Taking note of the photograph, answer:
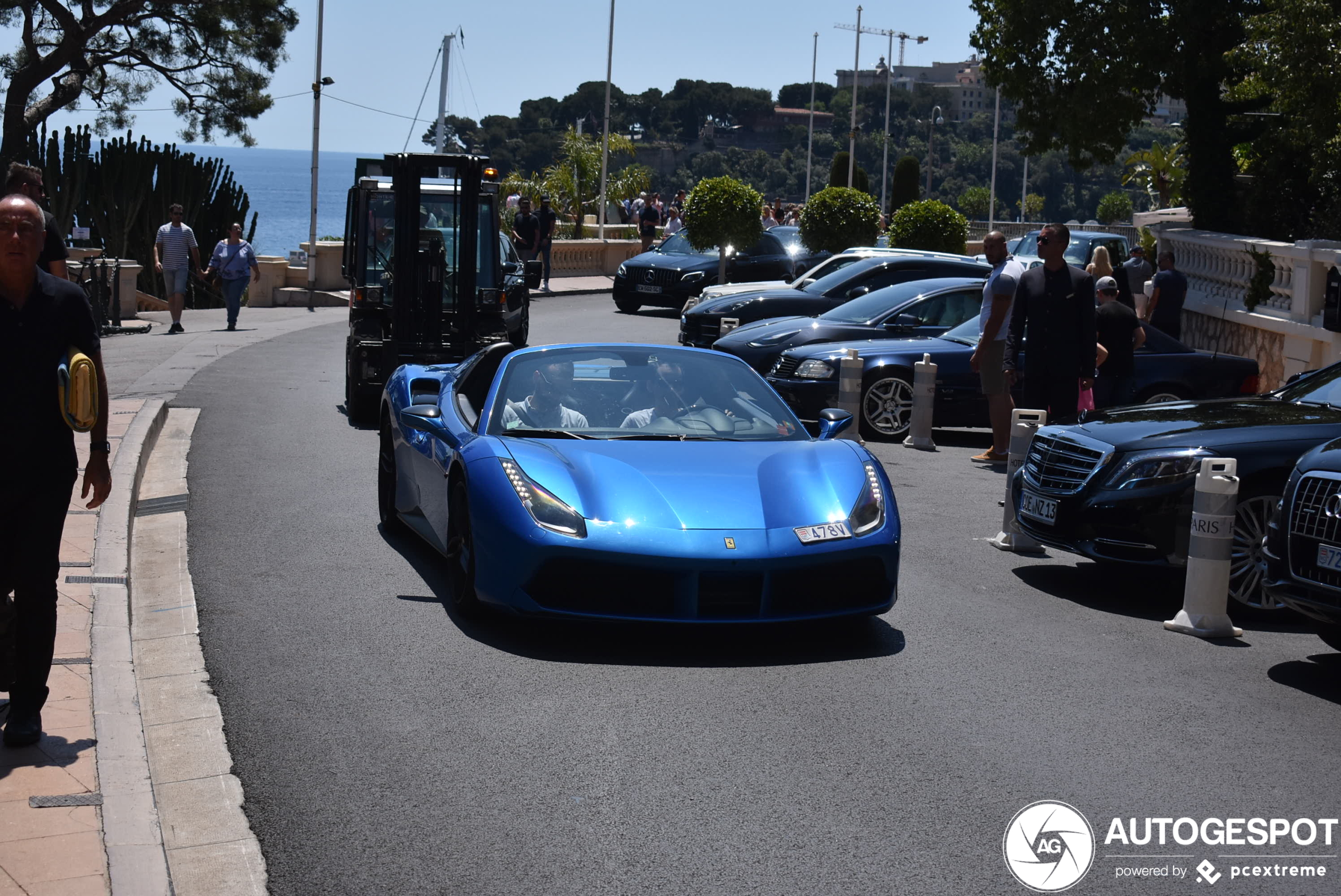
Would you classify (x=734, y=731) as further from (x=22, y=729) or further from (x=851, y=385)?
(x=851, y=385)

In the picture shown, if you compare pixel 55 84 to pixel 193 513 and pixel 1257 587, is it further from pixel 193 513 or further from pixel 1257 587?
pixel 1257 587

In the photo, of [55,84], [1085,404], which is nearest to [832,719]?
[1085,404]

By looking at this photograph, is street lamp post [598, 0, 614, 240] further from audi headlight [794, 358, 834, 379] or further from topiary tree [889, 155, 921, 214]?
audi headlight [794, 358, 834, 379]

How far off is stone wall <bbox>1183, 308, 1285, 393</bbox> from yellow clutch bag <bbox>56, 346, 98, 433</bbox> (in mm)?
13725

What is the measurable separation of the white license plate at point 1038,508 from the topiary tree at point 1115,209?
4423 inches

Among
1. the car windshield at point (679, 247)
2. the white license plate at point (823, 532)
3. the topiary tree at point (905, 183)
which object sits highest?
the topiary tree at point (905, 183)

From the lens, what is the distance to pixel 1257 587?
8180mm

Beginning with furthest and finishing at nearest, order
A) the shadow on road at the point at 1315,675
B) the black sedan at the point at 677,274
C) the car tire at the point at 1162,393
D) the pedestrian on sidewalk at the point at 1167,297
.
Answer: the black sedan at the point at 677,274
the pedestrian on sidewalk at the point at 1167,297
the car tire at the point at 1162,393
the shadow on road at the point at 1315,675

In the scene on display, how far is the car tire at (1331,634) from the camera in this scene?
726cm

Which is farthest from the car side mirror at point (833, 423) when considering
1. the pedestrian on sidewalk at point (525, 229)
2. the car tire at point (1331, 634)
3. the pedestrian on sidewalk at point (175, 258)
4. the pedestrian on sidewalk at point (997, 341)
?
the pedestrian on sidewalk at point (525, 229)

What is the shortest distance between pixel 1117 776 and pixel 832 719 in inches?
43.3

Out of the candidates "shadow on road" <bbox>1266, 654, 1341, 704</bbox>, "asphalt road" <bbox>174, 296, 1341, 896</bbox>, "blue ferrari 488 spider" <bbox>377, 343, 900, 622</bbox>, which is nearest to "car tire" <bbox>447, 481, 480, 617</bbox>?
"blue ferrari 488 spider" <bbox>377, 343, 900, 622</bbox>

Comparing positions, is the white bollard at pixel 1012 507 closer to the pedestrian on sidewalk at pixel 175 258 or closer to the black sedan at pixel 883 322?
the black sedan at pixel 883 322

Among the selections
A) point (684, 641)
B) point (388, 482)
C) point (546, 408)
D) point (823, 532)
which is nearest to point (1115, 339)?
→ point (388, 482)
